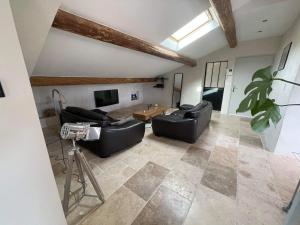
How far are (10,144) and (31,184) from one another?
0.32 meters

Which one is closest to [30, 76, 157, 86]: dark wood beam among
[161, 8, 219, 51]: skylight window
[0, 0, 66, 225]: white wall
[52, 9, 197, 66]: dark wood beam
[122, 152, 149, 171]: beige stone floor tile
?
[52, 9, 197, 66]: dark wood beam

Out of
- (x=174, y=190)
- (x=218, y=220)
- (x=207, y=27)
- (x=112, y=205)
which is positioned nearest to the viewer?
(x=218, y=220)

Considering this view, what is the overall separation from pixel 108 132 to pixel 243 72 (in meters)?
5.13

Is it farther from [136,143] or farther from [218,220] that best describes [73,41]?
[218,220]

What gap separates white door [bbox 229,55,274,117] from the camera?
442 cm

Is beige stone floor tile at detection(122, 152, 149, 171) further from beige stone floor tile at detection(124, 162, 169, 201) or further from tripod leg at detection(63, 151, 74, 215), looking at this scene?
tripod leg at detection(63, 151, 74, 215)

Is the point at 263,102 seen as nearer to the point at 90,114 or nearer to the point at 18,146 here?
the point at 18,146

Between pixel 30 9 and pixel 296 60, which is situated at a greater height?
pixel 30 9

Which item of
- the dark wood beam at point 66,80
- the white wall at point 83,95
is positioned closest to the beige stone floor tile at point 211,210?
the dark wood beam at point 66,80

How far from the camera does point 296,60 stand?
2234mm

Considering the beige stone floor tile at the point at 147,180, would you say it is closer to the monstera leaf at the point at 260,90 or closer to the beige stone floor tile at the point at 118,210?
the beige stone floor tile at the point at 118,210

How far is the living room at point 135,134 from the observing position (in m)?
0.84

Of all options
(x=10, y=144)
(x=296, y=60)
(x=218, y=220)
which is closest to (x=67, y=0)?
(x=10, y=144)

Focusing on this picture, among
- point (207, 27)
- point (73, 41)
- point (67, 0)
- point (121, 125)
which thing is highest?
point (207, 27)
